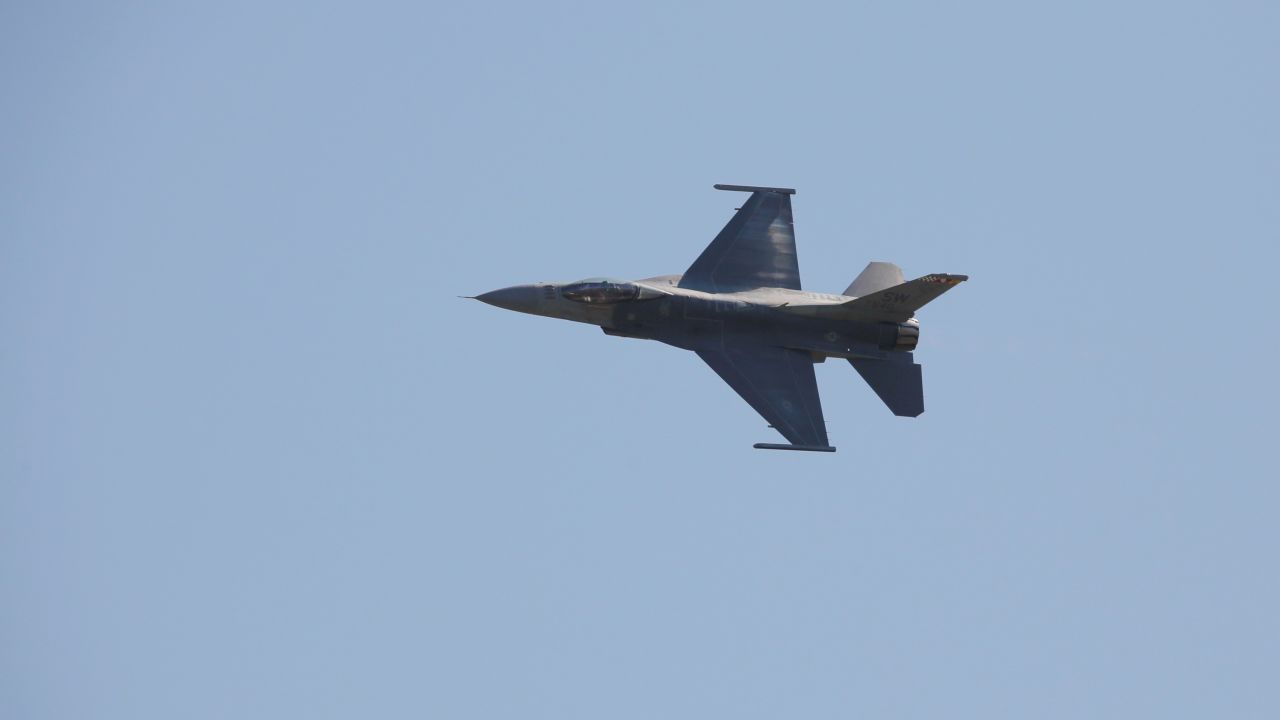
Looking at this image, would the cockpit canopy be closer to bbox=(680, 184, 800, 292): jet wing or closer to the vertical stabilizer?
bbox=(680, 184, 800, 292): jet wing

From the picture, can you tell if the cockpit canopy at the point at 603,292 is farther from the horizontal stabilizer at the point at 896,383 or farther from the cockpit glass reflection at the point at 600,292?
the horizontal stabilizer at the point at 896,383

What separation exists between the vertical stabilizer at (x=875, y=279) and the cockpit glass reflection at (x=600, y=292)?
7102 mm

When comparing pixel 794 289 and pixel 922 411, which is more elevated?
pixel 794 289

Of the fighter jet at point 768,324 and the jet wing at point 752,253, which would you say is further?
the jet wing at point 752,253

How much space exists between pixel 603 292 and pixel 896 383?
939cm

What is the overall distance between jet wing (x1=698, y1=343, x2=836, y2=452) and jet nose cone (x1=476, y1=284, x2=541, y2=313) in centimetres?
534

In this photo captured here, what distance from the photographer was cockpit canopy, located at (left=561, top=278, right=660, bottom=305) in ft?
208

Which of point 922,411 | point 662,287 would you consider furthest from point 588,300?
point 922,411

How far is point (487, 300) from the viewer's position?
209 feet

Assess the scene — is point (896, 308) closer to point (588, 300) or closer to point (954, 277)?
point (954, 277)

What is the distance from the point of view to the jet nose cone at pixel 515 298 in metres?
63.6

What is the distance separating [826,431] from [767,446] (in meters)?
2.57

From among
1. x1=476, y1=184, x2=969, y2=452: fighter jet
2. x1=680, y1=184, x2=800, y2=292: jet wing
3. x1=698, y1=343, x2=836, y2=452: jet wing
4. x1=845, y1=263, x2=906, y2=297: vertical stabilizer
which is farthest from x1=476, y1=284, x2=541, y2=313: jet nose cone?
x1=845, y1=263, x2=906, y2=297: vertical stabilizer

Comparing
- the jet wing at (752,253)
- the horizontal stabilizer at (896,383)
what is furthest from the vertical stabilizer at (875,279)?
the horizontal stabilizer at (896,383)
